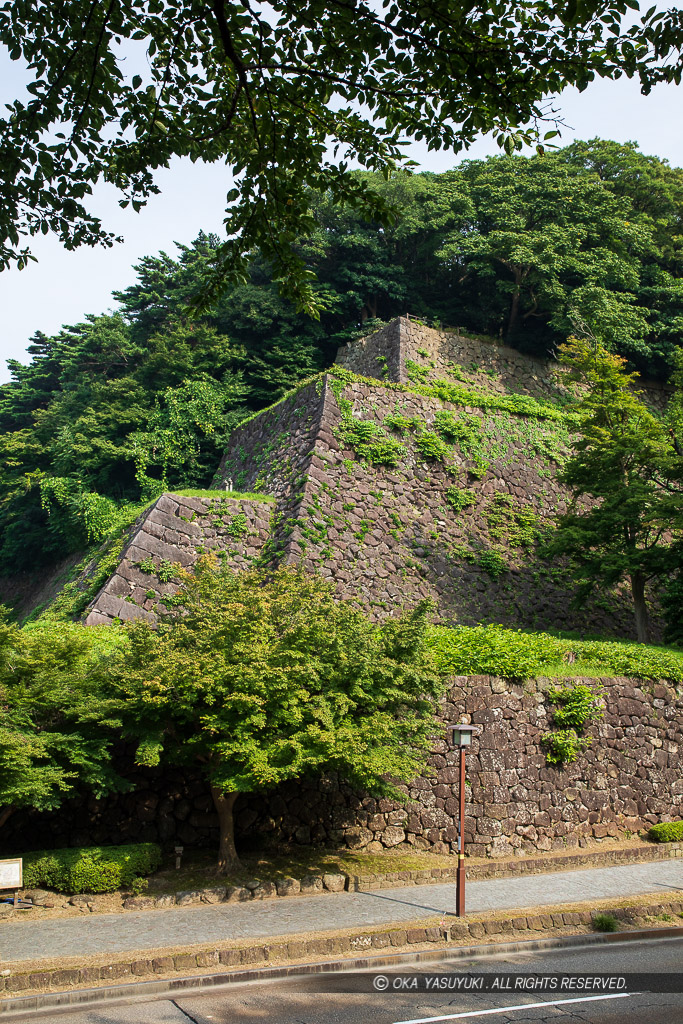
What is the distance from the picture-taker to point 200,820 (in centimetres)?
1100

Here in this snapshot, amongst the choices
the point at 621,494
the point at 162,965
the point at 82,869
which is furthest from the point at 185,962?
the point at 621,494

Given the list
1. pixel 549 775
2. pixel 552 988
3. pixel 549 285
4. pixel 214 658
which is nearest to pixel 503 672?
pixel 549 775

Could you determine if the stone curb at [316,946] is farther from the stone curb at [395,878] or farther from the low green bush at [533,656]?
the low green bush at [533,656]

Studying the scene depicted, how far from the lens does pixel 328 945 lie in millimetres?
7645

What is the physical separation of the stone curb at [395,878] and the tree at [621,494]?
6.64 meters

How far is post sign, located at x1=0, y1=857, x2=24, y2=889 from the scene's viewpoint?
28.5 feet

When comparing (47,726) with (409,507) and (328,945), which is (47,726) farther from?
(409,507)

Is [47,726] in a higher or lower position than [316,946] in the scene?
higher

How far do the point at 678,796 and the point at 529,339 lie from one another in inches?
815

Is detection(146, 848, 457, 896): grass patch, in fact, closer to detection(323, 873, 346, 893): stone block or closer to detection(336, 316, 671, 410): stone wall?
detection(323, 873, 346, 893): stone block

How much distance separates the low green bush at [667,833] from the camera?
1262 cm

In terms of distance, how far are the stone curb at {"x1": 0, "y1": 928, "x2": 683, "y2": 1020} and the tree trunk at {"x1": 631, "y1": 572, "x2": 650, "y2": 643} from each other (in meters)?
10.1

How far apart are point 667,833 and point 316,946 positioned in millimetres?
7721

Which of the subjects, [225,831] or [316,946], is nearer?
[316,946]
